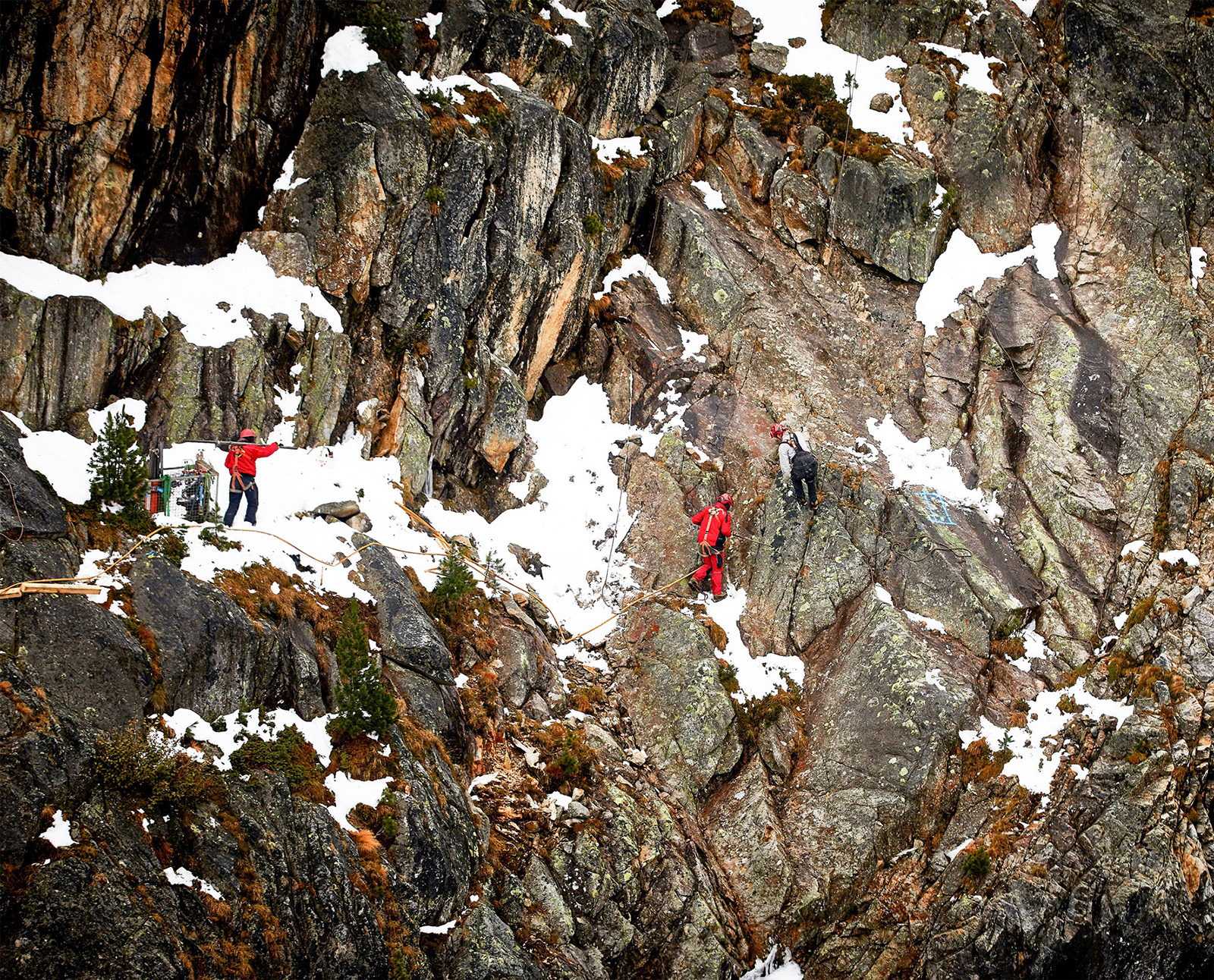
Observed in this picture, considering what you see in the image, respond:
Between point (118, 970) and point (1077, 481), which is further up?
point (1077, 481)

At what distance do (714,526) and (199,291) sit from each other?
38.3 feet

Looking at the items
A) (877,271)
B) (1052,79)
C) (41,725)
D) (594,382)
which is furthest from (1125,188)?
(41,725)

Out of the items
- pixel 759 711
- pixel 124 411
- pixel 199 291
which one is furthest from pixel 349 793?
pixel 199 291

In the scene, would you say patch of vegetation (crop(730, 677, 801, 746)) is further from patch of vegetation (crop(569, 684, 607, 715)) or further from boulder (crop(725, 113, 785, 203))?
boulder (crop(725, 113, 785, 203))

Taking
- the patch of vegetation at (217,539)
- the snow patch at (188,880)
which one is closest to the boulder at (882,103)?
the patch of vegetation at (217,539)

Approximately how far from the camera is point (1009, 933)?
14211 millimetres

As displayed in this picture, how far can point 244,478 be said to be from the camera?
48.6ft

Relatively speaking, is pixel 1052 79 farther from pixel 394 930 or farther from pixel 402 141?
pixel 394 930

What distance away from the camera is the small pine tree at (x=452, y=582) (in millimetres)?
15828

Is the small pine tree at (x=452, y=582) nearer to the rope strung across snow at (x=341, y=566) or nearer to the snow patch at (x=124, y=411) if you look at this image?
the rope strung across snow at (x=341, y=566)

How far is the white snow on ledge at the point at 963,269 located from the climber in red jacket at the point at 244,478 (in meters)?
17.4

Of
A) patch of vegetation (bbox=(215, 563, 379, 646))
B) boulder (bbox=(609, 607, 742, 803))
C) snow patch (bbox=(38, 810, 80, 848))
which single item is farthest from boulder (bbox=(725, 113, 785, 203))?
snow patch (bbox=(38, 810, 80, 848))

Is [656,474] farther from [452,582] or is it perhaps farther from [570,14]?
[570,14]

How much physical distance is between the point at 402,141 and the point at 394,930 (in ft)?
51.8
